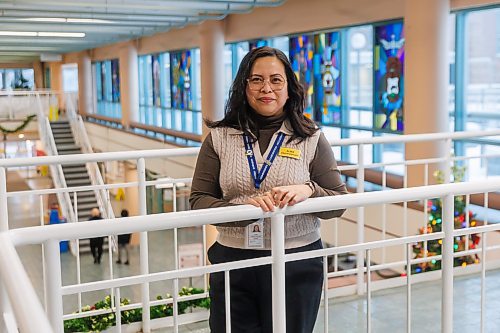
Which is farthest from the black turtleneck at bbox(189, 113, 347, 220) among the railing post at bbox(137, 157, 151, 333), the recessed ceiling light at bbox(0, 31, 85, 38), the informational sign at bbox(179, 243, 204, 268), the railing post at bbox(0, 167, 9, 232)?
the recessed ceiling light at bbox(0, 31, 85, 38)

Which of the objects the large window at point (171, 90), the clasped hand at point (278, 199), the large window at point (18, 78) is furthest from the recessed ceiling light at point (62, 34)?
the large window at point (18, 78)

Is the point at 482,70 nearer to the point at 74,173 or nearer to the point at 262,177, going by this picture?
the point at 262,177

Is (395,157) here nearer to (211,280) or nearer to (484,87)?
(484,87)

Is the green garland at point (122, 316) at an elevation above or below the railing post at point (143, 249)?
below

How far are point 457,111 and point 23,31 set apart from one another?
11.4 m

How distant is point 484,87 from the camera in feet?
29.5

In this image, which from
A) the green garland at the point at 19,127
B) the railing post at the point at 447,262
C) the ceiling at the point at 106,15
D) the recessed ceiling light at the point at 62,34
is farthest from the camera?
the green garland at the point at 19,127

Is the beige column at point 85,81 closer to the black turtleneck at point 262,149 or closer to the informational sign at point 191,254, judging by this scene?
the informational sign at point 191,254

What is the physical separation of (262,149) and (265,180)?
0.11 m

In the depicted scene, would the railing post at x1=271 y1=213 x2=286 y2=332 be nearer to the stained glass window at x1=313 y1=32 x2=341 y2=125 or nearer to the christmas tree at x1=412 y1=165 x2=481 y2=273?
the christmas tree at x1=412 y1=165 x2=481 y2=273

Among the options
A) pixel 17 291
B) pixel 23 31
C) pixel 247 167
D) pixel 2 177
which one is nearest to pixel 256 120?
pixel 247 167

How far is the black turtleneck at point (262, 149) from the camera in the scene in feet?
7.93

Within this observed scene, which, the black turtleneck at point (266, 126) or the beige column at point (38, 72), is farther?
the beige column at point (38, 72)

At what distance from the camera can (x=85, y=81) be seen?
27250mm
